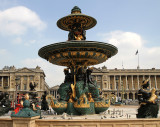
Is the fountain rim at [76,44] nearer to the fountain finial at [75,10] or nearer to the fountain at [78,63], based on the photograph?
the fountain at [78,63]

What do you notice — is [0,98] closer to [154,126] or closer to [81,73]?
[81,73]

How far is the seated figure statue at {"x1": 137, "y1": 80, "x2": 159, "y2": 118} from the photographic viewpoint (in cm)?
657

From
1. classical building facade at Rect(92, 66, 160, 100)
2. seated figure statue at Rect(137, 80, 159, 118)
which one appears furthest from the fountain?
classical building facade at Rect(92, 66, 160, 100)

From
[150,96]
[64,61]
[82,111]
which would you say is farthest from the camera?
[64,61]

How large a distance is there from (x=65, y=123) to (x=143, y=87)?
11.7ft

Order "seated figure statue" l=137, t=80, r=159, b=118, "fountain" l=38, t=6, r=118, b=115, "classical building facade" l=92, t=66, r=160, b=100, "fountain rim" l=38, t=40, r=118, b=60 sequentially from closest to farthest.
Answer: "seated figure statue" l=137, t=80, r=159, b=118
"fountain rim" l=38, t=40, r=118, b=60
"fountain" l=38, t=6, r=118, b=115
"classical building facade" l=92, t=66, r=160, b=100

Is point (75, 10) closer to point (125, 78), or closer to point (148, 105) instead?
point (148, 105)

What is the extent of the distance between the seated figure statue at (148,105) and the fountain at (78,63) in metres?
2.53

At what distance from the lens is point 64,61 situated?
10086 mm

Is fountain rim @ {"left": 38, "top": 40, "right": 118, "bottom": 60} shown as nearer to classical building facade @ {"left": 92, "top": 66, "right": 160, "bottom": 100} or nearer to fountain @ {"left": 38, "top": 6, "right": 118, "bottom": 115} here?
fountain @ {"left": 38, "top": 6, "right": 118, "bottom": 115}

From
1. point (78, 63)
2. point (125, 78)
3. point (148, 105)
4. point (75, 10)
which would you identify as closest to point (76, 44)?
point (78, 63)

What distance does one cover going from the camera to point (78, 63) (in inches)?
393

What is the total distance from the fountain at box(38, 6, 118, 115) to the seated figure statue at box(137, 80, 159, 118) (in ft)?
8.29

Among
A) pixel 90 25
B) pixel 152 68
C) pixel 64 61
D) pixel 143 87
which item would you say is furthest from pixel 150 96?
pixel 152 68
